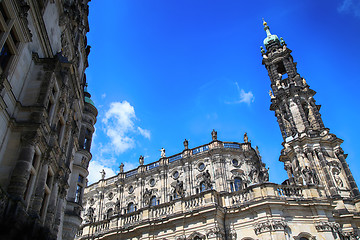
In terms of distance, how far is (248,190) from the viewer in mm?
23656

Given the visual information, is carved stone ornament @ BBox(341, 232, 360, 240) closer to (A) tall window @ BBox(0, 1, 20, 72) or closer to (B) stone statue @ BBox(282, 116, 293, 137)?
(B) stone statue @ BBox(282, 116, 293, 137)

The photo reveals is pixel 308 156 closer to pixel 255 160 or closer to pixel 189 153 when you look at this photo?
pixel 255 160

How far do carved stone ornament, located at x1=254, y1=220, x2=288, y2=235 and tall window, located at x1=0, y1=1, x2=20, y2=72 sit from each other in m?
18.7

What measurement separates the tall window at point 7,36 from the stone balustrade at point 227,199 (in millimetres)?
16151

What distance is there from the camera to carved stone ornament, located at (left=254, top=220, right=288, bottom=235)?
2127 cm

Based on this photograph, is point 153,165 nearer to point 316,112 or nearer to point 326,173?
point 326,173

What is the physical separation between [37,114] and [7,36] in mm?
3612

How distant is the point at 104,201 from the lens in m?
42.9

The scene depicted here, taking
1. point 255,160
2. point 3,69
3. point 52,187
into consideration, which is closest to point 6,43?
point 3,69

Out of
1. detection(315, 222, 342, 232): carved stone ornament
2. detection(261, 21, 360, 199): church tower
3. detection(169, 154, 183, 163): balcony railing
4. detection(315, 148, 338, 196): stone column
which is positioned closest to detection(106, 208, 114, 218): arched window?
detection(169, 154, 183, 163): balcony railing

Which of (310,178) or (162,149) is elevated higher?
(162,149)

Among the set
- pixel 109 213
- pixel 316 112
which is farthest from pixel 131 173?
pixel 316 112

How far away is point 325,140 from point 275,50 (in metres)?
19.7

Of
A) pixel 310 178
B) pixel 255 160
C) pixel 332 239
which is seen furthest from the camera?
pixel 255 160
